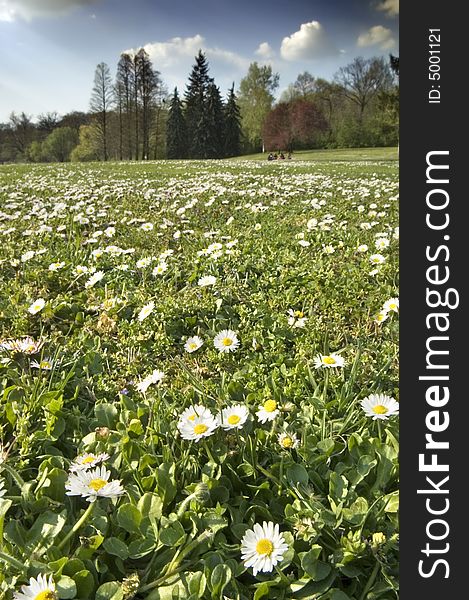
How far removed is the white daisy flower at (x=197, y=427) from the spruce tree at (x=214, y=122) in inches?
1489

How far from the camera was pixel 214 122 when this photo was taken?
126 feet

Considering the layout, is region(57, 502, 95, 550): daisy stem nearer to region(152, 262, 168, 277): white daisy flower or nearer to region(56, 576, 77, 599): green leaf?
region(56, 576, 77, 599): green leaf

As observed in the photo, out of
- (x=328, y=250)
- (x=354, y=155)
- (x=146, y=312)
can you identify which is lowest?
Answer: (x=146, y=312)

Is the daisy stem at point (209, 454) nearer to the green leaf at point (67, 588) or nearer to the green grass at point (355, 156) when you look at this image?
the green leaf at point (67, 588)

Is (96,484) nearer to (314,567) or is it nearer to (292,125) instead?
(314,567)

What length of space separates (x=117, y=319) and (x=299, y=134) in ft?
137

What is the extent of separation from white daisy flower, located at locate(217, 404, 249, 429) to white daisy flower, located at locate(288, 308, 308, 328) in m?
0.93

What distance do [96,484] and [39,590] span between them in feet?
1.03

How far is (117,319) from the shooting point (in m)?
2.82

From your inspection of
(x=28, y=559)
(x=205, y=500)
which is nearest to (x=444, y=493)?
(x=205, y=500)

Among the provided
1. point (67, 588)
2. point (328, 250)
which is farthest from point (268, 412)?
point (328, 250)

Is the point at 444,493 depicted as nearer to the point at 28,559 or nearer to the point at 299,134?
the point at 28,559

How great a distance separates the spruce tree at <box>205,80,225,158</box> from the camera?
36.8 metres

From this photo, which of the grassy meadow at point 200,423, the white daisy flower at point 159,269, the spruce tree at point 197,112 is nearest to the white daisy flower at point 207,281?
the grassy meadow at point 200,423
